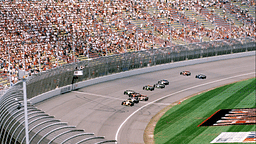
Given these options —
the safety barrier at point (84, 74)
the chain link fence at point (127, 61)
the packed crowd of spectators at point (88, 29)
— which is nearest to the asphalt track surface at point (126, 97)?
the safety barrier at point (84, 74)

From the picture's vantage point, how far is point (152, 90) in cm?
5056

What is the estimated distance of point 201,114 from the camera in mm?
40938

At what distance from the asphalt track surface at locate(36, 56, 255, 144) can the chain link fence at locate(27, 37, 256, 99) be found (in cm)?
171

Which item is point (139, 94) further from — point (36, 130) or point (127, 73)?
point (36, 130)

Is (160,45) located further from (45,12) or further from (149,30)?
(45,12)

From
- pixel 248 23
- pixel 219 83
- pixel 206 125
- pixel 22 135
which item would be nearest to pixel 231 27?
pixel 248 23

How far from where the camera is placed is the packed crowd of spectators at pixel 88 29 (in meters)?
49.3

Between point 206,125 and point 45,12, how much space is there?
31.4 meters

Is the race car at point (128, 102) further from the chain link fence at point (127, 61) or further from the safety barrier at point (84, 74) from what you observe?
the chain link fence at point (127, 61)

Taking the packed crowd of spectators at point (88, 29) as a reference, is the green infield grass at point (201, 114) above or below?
below

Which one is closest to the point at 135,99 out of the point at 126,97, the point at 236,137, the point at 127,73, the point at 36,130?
the point at 126,97

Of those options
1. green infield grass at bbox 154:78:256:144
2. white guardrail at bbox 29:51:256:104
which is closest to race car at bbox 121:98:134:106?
green infield grass at bbox 154:78:256:144

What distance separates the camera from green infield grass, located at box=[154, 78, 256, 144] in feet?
114

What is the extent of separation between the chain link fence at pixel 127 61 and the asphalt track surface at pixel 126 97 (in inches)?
67.2
